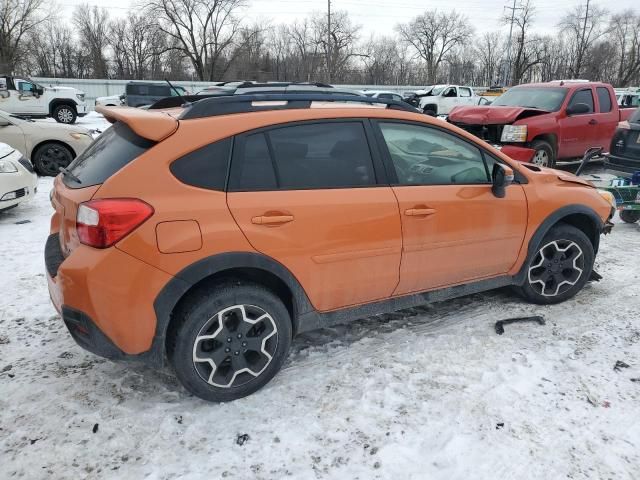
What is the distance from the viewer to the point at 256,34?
58.0 metres

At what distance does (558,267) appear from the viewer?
411 centimetres

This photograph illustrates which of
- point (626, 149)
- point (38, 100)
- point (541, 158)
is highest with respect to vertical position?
point (38, 100)

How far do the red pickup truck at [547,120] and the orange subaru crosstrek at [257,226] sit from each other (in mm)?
5827

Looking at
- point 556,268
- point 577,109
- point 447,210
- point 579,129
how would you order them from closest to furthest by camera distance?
point 447,210, point 556,268, point 577,109, point 579,129

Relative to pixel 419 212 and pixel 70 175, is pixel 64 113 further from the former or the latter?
pixel 419 212

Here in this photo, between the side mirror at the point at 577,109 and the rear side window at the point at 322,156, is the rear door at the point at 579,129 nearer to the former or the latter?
the side mirror at the point at 577,109

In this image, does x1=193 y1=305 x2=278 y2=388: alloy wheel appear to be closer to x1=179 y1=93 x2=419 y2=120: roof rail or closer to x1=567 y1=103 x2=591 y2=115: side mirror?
x1=179 y1=93 x2=419 y2=120: roof rail

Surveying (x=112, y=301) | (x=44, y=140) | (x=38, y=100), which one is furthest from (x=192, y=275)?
(x=38, y=100)

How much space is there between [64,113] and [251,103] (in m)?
19.9

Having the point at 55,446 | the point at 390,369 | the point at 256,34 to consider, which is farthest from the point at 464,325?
the point at 256,34

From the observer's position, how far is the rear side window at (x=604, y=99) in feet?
33.9

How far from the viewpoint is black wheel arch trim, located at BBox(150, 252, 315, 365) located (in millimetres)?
2604

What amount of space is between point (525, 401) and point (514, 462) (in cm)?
54

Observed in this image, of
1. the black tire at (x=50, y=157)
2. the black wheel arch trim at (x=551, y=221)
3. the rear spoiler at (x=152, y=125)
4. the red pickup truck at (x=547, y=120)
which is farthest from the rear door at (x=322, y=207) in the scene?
the black tire at (x=50, y=157)
